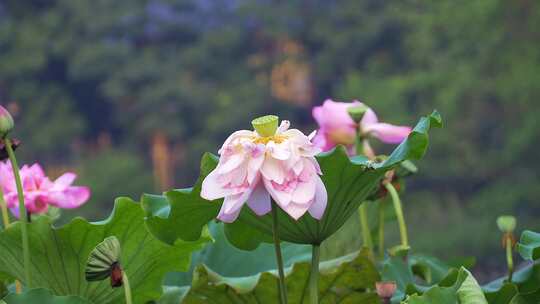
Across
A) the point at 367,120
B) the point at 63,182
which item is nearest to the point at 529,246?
the point at 367,120

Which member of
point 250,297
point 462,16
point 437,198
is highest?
point 250,297

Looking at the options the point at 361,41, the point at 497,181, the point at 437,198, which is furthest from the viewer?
the point at 361,41

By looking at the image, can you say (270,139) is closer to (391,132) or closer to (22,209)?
(22,209)

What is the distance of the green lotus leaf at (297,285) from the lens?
749 mm

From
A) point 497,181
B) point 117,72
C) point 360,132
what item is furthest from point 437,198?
point 360,132

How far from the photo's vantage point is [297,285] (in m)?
0.79

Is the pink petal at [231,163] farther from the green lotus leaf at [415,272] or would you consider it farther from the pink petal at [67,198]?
the pink petal at [67,198]

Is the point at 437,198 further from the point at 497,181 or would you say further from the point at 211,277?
the point at 211,277

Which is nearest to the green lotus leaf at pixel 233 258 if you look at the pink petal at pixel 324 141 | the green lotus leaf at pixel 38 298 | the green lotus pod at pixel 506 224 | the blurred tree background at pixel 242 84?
the pink petal at pixel 324 141

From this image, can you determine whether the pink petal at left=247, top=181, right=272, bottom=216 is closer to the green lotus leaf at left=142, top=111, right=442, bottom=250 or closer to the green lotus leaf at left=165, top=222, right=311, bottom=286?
the green lotus leaf at left=142, top=111, right=442, bottom=250

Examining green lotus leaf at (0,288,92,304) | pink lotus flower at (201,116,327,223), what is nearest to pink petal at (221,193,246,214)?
pink lotus flower at (201,116,327,223)

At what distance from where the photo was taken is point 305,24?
21.4m

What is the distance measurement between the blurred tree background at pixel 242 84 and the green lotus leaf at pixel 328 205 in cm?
1556

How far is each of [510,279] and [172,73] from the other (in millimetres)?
20050
